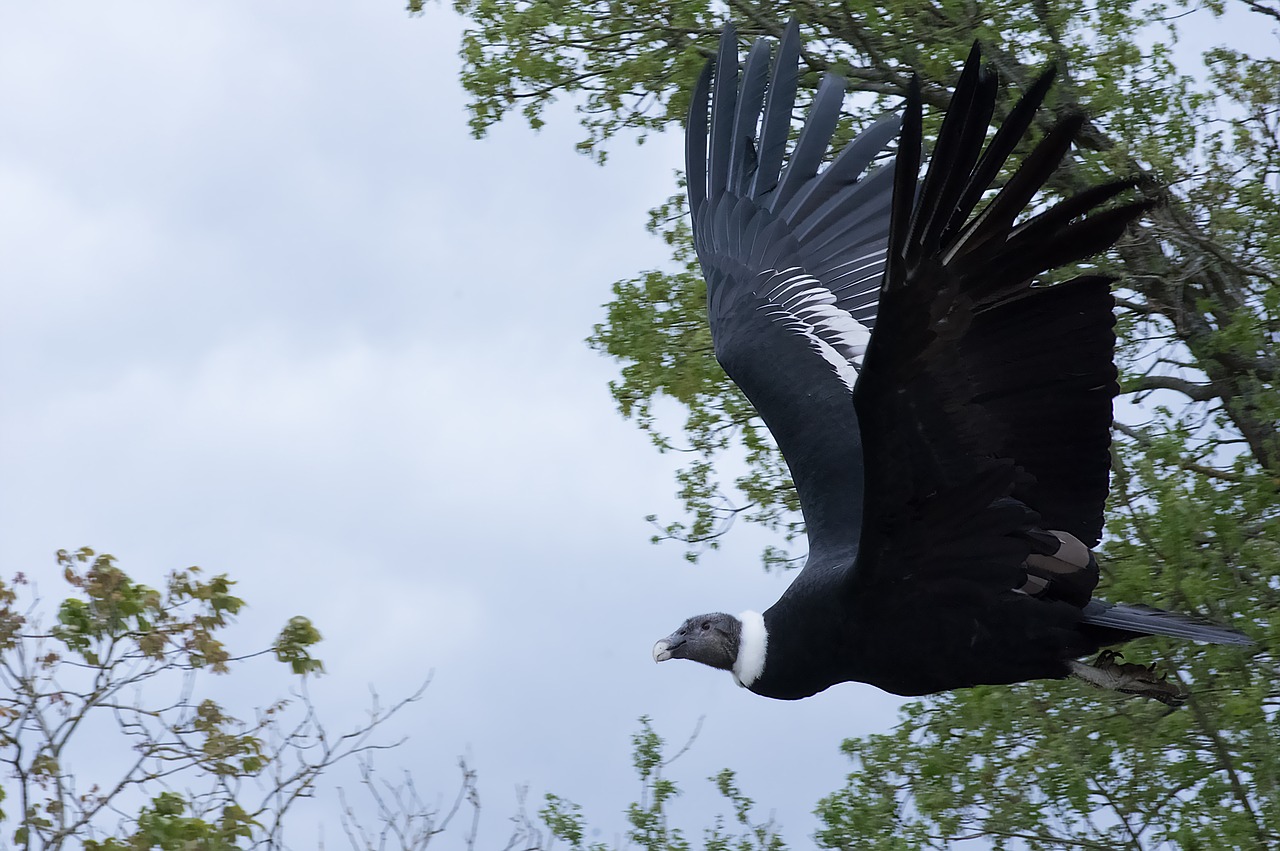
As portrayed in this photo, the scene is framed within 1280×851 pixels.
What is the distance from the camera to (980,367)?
3.68 meters

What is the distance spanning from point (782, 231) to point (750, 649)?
1.83 meters

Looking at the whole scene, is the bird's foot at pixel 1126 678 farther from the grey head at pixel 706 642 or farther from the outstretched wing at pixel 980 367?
the grey head at pixel 706 642

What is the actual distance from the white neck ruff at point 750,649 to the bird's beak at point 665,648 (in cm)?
28

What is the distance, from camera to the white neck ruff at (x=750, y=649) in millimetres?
4484

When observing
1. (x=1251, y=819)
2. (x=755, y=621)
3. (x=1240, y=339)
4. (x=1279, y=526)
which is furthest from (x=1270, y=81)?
Answer: (x=755, y=621)

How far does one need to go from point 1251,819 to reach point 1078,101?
3.09 m

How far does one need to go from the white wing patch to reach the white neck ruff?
0.98 m

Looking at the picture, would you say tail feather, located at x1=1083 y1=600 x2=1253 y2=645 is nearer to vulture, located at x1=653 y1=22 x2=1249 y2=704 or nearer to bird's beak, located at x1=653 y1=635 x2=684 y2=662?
vulture, located at x1=653 y1=22 x2=1249 y2=704

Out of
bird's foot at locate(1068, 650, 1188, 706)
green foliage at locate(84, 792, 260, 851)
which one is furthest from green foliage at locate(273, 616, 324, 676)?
bird's foot at locate(1068, 650, 1188, 706)

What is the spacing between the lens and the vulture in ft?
11.0

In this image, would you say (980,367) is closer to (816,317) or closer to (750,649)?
(750,649)

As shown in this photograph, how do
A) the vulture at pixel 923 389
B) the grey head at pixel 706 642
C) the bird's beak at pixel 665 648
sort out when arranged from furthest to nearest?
the bird's beak at pixel 665 648 < the grey head at pixel 706 642 < the vulture at pixel 923 389

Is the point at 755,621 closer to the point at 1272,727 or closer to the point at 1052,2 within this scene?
the point at 1272,727

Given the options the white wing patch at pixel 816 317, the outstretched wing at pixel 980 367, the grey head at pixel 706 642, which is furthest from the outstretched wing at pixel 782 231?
the outstretched wing at pixel 980 367
